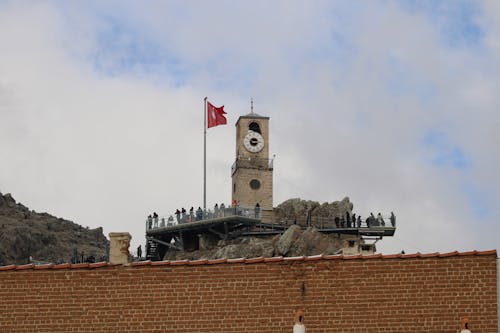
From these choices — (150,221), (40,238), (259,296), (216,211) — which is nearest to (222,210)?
(216,211)

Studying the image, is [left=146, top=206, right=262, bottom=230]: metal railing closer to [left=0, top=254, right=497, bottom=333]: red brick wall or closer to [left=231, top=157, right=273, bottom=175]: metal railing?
[left=231, top=157, right=273, bottom=175]: metal railing

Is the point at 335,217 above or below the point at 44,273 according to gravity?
above

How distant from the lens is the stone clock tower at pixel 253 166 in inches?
2965

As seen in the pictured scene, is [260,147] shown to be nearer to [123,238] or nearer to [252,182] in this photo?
[252,182]

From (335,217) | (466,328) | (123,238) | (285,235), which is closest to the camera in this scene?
(466,328)

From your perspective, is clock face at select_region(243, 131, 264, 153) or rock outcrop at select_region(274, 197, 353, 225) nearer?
rock outcrop at select_region(274, 197, 353, 225)

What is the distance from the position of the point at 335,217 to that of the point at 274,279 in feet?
168

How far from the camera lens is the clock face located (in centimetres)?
7625

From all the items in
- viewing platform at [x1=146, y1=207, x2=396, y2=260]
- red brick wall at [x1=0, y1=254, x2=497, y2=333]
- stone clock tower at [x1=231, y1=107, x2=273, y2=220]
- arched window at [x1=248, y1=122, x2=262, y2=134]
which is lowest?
red brick wall at [x1=0, y1=254, x2=497, y2=333]

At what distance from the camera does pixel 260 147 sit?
76312 millimetres

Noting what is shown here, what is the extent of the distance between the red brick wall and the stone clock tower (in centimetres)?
5155

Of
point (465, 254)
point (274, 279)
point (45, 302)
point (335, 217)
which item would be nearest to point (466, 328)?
point (465, 254)

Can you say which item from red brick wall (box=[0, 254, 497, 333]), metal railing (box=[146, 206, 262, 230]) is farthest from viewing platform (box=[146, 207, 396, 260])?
red brick wall (box=[0, 254, 497, 333])

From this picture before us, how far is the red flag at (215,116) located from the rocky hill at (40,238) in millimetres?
21312
